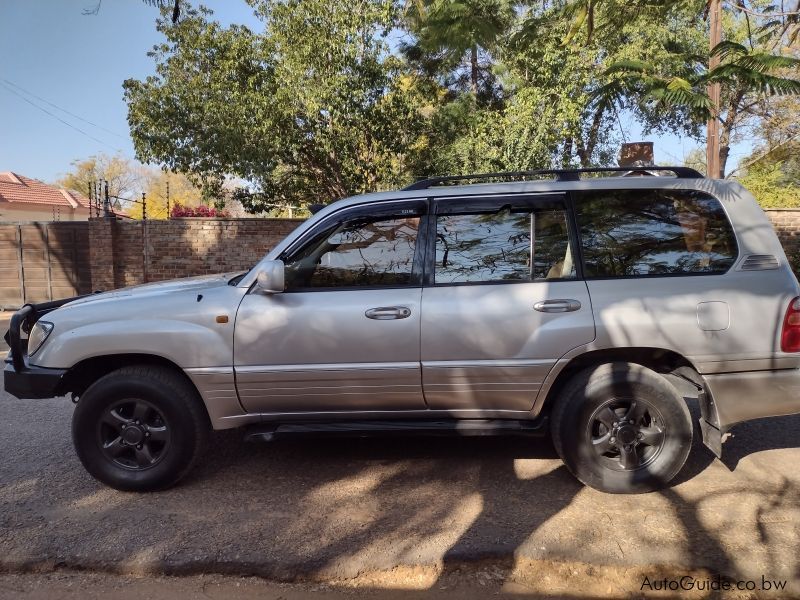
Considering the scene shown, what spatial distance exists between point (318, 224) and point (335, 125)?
10.1m

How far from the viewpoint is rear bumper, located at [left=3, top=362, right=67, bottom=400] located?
3.80m

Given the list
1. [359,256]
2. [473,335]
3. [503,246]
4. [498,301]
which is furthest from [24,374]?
[503,246]

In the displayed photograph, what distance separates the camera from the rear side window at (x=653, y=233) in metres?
3.75

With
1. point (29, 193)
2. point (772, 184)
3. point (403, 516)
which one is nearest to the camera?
point (403, 516)

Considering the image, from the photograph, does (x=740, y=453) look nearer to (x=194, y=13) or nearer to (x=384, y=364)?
(x=384, y=364)

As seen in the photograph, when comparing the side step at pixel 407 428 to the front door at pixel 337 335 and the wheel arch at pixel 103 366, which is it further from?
the wheel arch at pixel 103 366

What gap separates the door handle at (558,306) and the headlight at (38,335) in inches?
119

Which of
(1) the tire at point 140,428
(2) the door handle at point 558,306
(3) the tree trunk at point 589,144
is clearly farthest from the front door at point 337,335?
(3) the tree trunk at point 589,144

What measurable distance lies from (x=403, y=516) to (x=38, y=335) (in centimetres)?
256

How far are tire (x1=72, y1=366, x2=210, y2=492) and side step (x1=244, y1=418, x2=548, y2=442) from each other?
1.32 feet

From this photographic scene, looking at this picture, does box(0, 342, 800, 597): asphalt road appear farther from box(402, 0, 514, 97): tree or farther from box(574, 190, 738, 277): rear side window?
box(402, 0, 514, 97): tree

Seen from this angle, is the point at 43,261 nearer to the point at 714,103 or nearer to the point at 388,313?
the point at 388,313

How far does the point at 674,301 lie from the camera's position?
362cm

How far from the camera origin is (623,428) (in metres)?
3.69
